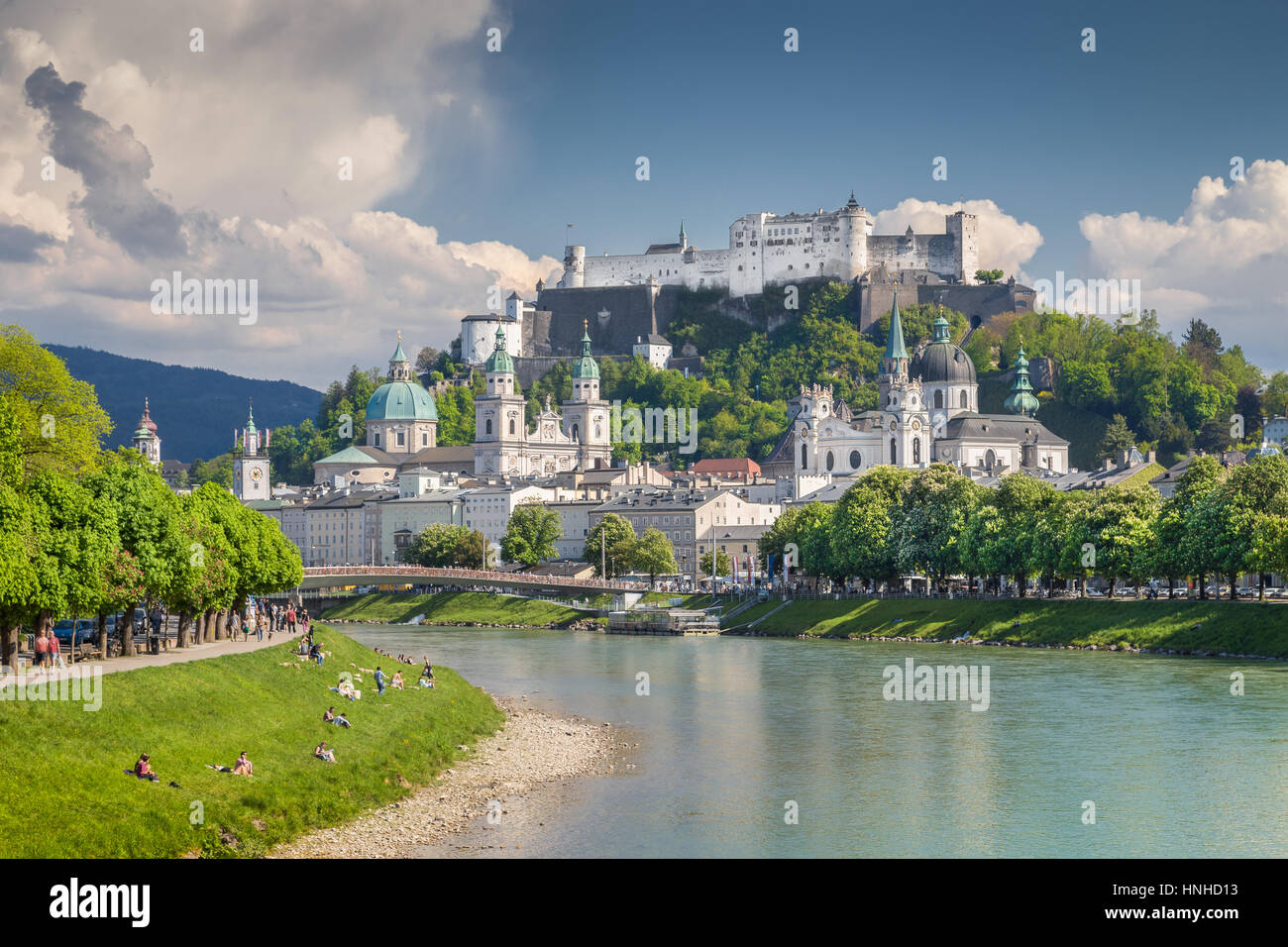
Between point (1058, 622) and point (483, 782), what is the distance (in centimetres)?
3941

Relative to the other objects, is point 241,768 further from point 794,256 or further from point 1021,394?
point 794,256

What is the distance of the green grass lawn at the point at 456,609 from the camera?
3981 inches

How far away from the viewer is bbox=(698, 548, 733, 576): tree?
119125mm

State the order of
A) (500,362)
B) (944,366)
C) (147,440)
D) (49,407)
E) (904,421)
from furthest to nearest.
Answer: (147,440), (500,362), (944,366), (904,421), (49,407)

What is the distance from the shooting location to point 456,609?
106 meters

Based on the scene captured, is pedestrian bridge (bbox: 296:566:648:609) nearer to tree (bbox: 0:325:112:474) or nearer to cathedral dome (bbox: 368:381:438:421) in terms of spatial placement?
tree (bbox: 0:325:112:474)

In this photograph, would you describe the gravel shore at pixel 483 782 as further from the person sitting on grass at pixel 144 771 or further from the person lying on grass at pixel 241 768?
the person sitting on grass at pixel 144 771

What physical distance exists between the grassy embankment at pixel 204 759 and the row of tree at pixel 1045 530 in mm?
34052

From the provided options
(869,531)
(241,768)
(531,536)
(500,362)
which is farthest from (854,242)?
(241,768)

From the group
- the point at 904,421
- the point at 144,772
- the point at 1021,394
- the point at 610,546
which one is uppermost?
the point at 1021,394

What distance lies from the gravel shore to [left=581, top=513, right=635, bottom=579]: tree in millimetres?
60540

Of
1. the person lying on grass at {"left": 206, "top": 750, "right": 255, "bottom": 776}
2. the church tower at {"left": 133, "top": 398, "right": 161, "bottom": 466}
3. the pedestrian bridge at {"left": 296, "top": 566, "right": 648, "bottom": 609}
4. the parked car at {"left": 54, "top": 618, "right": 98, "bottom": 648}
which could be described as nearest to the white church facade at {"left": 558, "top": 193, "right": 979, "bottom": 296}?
the church tower at {"left": 133, "top": 398, "right": 161, "bottom": 466}

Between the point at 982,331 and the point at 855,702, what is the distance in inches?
4592
